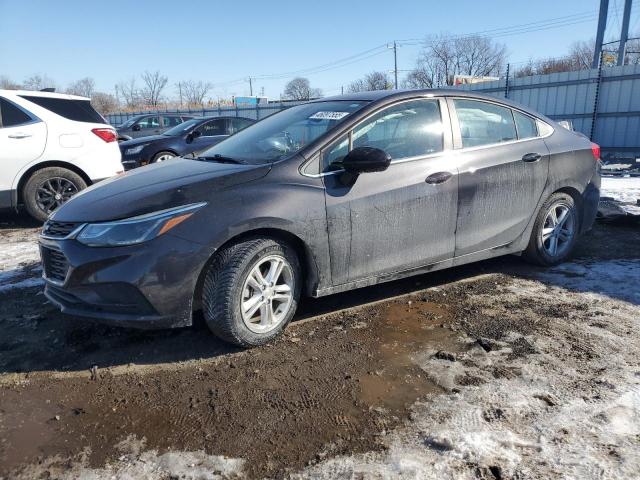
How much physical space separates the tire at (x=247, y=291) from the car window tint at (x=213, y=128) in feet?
29.8

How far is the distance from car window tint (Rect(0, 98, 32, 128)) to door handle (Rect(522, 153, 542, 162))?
6.20 meters

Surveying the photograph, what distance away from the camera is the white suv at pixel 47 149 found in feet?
21.7

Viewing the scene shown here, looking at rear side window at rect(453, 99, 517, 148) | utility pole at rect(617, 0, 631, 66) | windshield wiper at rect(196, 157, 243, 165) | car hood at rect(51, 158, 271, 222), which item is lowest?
car hood at rect(51, 158, 271, 222)

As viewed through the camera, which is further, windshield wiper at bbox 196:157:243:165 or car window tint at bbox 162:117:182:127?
car window tint at bbox 162:117:182:127

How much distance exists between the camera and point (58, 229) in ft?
10.5

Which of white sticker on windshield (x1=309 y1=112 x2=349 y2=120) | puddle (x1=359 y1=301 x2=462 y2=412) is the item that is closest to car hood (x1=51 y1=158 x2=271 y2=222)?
white sticker on windshield (x1=309 y1=112 x2=349 y2=120)

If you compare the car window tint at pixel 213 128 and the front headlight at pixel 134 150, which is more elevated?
the car window tint at pixel 213 128

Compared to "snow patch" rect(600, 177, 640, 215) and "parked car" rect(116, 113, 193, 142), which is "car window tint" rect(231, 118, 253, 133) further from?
"snow patch" rect(600, 177, 640, 215)

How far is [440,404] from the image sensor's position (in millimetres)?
2650

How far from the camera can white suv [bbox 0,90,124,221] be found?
662 centimetres

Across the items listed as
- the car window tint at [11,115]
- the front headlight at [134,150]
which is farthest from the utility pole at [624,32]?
the car window tint at [11,115]

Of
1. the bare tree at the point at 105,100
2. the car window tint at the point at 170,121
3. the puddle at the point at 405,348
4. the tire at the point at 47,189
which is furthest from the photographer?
the bare tree at the point at 105,100

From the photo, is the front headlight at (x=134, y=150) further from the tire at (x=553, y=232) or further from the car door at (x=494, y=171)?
the tire at (x=553, y=232)

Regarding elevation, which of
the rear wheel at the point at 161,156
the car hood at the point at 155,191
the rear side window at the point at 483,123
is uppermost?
the rear side window at the point at 483,123
